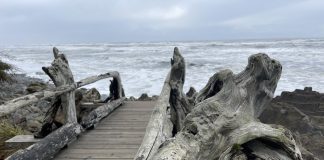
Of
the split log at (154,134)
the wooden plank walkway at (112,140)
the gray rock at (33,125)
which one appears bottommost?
the gray rock at (33,125)

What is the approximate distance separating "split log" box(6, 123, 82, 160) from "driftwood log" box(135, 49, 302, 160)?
145 centimetres

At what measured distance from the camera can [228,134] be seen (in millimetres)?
3766

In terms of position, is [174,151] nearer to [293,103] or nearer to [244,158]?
[244,158]

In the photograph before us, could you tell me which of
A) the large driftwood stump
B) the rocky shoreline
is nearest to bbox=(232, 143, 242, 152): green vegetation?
the large driftwood stump

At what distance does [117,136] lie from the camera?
687 cm

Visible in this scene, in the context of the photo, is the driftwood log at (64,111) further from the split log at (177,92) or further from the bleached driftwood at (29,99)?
the split log at (177,92)

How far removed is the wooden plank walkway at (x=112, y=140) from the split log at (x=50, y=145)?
4.4 inches

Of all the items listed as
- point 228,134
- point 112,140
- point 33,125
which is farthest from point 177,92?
point 33,125

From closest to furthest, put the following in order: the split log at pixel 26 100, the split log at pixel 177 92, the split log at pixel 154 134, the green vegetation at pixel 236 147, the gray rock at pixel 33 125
A: the split log at pixel 154 134 < the green vegetation at pixel 236 147 < the split log at pixel 26 100 < the split log at pixel 177 92 < the gray rock at pixel 33 125

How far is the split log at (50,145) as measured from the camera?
4.76 meters

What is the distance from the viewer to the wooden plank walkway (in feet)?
18.5

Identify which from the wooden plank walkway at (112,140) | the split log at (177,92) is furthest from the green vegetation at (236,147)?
the split log at (177,92)

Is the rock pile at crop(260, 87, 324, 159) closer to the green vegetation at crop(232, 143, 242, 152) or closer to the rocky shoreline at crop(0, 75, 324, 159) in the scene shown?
the rocky shoreline at crop(0, 75, 324, 159)

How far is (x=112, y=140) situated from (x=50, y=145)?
1.30 metres
